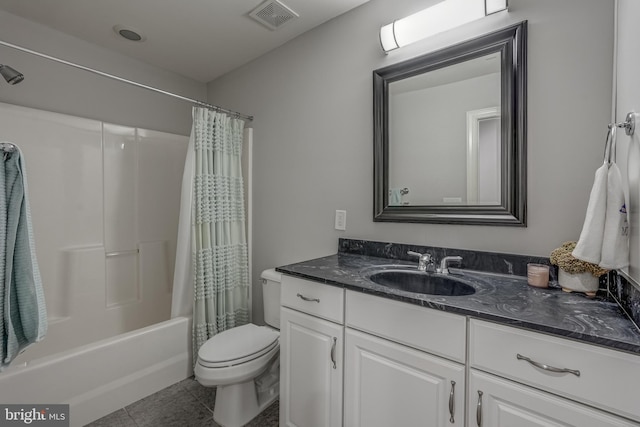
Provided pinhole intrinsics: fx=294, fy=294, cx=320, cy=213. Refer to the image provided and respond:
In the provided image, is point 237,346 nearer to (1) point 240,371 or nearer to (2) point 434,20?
(1) point 240,371

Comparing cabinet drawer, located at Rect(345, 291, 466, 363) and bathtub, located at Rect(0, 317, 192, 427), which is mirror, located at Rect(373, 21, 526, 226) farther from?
bathtub, located at Rect(0, 317, 192, 427)

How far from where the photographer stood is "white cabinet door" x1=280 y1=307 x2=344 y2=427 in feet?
4.11

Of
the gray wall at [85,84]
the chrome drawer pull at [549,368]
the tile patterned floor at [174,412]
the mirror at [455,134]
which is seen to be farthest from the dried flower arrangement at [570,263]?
Result: the gray wall at [85,84]

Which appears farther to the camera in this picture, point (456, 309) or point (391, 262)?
point (391, 262)

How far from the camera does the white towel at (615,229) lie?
87cm

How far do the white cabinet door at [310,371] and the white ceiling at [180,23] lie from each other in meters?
1.81

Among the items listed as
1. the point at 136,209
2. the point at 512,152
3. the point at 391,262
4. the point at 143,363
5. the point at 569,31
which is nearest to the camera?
the point at 569,31

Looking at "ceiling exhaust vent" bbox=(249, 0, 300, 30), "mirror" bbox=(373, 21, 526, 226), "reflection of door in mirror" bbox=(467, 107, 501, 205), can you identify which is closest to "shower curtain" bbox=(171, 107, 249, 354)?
"ceiling exhaust vent" bbox=(249, 0, 300, 30)

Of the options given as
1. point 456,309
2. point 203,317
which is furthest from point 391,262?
point 203,317

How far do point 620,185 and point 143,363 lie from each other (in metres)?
2.45

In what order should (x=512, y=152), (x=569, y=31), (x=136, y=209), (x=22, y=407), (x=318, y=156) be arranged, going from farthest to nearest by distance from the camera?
(x=136, y=209)
(x=318, y=156)
(x=22, y=407)
(x=512, y=152)
(x=569, y=31)

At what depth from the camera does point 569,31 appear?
1171 mm

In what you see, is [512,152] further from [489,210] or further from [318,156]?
[318,156]

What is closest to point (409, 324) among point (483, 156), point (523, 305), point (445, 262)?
point (523, 305)
